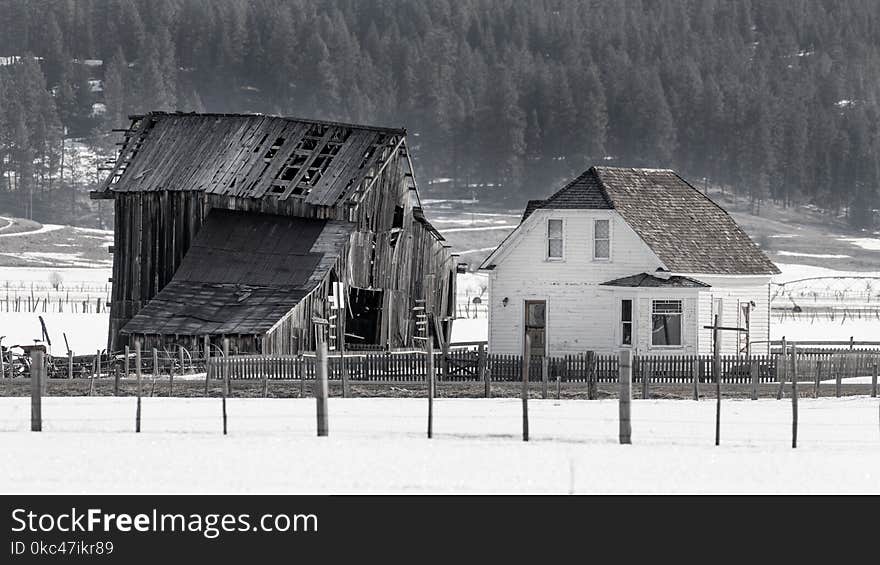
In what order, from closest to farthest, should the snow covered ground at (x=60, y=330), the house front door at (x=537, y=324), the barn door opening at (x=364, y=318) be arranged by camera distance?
the house front door at (x=537, y=324)
the barn door opening at (x=364, y=318)
the snow covered ground at (x=60, y=330)

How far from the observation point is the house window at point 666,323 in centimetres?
5431

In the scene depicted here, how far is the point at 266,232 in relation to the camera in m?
59.4

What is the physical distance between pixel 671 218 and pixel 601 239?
2.85 m

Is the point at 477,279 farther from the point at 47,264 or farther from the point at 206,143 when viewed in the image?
the point at 206,143

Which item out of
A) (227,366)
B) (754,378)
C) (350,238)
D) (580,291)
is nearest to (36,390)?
(227,366)

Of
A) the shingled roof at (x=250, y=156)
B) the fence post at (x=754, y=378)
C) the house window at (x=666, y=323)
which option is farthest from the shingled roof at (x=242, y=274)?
the fence post at (x=754, y=378)

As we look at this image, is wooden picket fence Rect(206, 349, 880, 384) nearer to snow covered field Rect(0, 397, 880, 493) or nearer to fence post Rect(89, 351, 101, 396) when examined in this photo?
fence post Rect(89, 351, 101, 396)

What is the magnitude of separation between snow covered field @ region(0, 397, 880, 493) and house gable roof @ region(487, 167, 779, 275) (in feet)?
38.8

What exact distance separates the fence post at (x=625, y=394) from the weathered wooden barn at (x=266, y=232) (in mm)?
22538

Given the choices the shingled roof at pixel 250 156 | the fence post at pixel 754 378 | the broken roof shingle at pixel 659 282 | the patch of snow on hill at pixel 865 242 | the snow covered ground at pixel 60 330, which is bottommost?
the fence post at pixel 754 378

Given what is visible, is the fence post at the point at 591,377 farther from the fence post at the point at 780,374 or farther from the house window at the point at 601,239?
the house window at the point at 601,239

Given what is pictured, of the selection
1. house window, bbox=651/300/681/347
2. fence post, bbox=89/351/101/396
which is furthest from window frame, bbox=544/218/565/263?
fence post, bbox=89/351/101/396

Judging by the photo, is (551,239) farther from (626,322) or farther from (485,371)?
(485,371)
